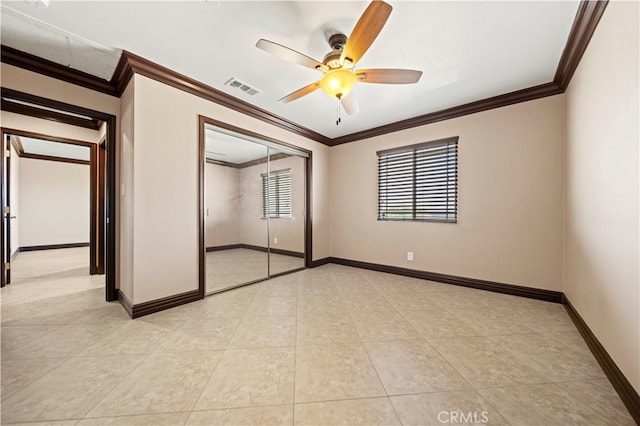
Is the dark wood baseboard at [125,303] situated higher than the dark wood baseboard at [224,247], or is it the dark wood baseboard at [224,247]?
the dark wood baseboard at [224,247]

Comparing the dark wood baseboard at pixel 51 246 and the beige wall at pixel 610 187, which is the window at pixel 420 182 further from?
the dark wood baseboard at pixel 51 246

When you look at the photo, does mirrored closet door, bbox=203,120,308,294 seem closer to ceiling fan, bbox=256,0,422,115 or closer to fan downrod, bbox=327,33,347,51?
ceiling fan, bbox=256,0,422,115

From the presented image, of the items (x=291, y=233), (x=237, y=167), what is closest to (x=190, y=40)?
(x=237, y=167)

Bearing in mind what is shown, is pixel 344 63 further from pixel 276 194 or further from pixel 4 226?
pixel 4 226

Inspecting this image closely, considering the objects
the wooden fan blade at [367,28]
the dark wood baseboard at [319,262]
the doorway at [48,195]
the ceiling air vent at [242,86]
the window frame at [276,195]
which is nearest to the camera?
the wooden fan blade at [367,28]

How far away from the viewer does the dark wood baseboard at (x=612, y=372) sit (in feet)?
4.07

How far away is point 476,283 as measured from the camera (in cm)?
329

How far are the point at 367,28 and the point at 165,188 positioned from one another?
243 cm

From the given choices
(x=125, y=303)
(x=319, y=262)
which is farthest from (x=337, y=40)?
(x=319, y=262)

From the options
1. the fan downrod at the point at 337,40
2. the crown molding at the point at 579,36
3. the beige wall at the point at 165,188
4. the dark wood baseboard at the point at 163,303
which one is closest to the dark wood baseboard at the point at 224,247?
the beige wall at the point at 165,188

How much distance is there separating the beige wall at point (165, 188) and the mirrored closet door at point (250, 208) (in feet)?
0.91

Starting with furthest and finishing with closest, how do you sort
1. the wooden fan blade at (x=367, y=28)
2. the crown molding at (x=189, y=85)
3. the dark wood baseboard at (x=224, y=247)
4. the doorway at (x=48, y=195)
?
the doorway at (x=48, y=195) < the dark wood baseboard at (x=224, y=247) < the crown molding at (x=189, y=85) < the wooden fan blade at (x=367, y=28)

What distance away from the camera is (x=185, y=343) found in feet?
6.34

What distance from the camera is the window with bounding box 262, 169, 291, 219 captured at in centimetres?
407
